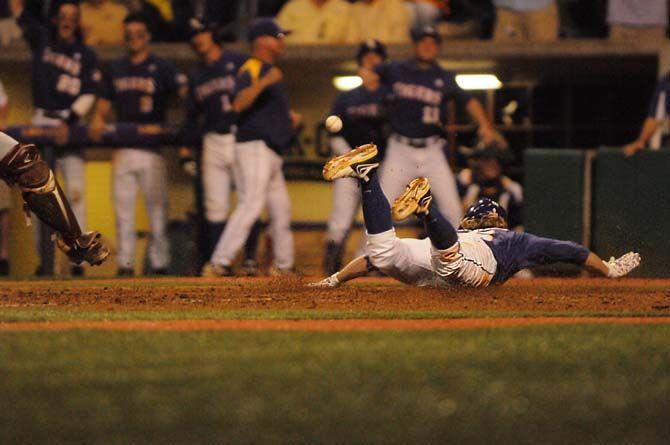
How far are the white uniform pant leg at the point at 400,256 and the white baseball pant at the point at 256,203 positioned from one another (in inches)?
92.5

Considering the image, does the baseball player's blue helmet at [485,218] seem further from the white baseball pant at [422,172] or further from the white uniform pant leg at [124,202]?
the white uniform pant leg at [124,202]

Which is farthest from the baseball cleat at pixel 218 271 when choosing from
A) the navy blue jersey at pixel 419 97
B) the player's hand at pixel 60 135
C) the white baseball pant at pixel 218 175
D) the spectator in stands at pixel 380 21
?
the spectator in stands at pixel 380 21

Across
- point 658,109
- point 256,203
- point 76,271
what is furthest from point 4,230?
point 658,109

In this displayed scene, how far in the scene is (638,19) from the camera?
476 inches

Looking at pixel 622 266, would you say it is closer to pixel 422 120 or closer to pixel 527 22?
pixel 422 120

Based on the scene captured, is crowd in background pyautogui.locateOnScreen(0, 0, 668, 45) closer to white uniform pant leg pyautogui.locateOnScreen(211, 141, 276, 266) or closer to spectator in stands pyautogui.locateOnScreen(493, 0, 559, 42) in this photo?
spectator in stands pyautogui.locateOnScreen(493, 0, 559, 42)

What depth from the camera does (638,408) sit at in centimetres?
437

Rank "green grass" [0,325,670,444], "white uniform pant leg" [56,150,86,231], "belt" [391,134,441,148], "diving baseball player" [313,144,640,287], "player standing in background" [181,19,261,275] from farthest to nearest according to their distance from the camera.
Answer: "white uniform pant leg" [56,150,86,231] < "player standing in background" [181,19,261,275] < "belt" [391,134,441,148] < "diving baseball player" [313,144,640,287] < "green grass" [0,325,670,444]

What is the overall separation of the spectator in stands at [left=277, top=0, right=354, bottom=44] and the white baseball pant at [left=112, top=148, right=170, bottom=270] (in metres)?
2.21

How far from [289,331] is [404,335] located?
540mm

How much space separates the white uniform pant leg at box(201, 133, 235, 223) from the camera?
10.8 metres

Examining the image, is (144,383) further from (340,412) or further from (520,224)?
(520,224)

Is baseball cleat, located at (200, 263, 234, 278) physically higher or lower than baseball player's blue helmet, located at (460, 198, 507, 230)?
lower

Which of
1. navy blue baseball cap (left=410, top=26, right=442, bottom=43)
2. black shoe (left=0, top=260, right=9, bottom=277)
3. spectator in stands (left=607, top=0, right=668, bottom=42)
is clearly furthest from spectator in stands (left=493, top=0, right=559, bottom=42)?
black shoe (left=0, top=260, right=9, bottom=277)
